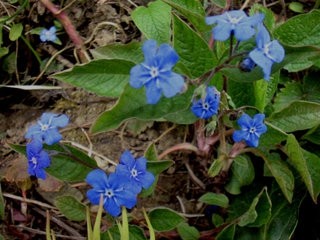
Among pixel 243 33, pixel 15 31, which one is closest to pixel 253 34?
pixel 243 33

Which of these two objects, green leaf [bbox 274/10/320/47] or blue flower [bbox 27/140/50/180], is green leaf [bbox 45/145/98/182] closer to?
blue flower [bbox 27/140/50/180]

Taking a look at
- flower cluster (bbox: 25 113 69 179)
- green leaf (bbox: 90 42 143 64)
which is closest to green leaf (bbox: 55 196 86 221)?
flower cluster (bbox: 25 113 69 179)

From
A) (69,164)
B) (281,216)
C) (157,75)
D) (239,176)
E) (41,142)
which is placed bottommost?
(281,216)

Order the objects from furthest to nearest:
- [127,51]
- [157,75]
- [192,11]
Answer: [127,51] → [192,11] → [157,75]

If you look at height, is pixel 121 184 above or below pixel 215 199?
above

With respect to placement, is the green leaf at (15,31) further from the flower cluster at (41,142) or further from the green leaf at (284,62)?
the green leaf at (284,62)

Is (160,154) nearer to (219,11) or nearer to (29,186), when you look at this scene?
(29,186)

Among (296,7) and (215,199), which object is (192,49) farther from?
(296,7)
